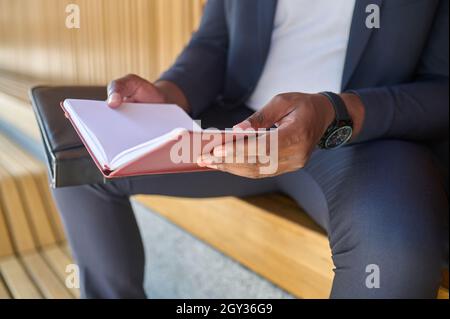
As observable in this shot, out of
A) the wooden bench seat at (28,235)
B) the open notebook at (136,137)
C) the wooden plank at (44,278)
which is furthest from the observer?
the wooden plank at (44,278)

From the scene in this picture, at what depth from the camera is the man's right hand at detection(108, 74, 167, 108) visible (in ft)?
1.63

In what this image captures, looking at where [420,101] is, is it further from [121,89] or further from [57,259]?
[57,259]

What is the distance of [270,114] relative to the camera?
1.43 feet

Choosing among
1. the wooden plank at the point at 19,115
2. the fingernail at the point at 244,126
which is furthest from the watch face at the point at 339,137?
the wooden plank at the point at 19,115

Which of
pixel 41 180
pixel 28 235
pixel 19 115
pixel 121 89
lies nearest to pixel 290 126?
pixel 121 89

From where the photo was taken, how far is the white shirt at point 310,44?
50cm

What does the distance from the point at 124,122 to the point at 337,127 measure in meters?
0.24

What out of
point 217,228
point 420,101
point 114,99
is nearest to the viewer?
point 114,99

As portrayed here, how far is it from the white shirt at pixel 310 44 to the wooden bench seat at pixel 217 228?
0.24m

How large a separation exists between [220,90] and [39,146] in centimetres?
32

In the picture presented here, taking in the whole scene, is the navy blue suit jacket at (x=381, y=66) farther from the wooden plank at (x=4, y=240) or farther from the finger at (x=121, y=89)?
the wooden plank at (x=4, y=240)

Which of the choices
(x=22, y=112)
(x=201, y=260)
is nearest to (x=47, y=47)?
(x=22, y=112)

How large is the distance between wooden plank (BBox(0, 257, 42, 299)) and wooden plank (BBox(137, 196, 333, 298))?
387mm

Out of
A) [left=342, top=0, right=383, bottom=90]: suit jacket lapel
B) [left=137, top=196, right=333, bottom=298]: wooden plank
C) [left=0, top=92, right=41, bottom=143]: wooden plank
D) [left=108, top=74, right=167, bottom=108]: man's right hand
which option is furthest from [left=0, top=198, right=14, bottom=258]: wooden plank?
[left=342, top=0, right=383, bottom=90]: suit jacket lapel
